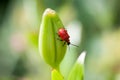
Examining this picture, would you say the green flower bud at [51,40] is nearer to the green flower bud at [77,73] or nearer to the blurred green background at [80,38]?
the green flower bud at [77,73]

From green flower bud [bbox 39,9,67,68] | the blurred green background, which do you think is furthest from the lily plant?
the blurred green background

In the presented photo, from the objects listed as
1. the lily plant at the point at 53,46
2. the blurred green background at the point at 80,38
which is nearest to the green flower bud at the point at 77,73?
the lily plant at the point at 53,46

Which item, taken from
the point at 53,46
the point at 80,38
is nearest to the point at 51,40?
the point at 53,46

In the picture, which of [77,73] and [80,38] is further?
[80,38]

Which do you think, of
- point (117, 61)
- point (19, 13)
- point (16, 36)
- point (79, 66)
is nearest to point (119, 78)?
point (117, 61)

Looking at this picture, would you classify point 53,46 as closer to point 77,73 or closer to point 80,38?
point 77,73

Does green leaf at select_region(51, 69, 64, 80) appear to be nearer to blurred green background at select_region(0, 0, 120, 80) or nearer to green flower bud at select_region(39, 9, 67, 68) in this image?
green flower bud at select_region(39, 9, 67, 68)

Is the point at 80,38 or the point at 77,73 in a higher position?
the point at 77,73
